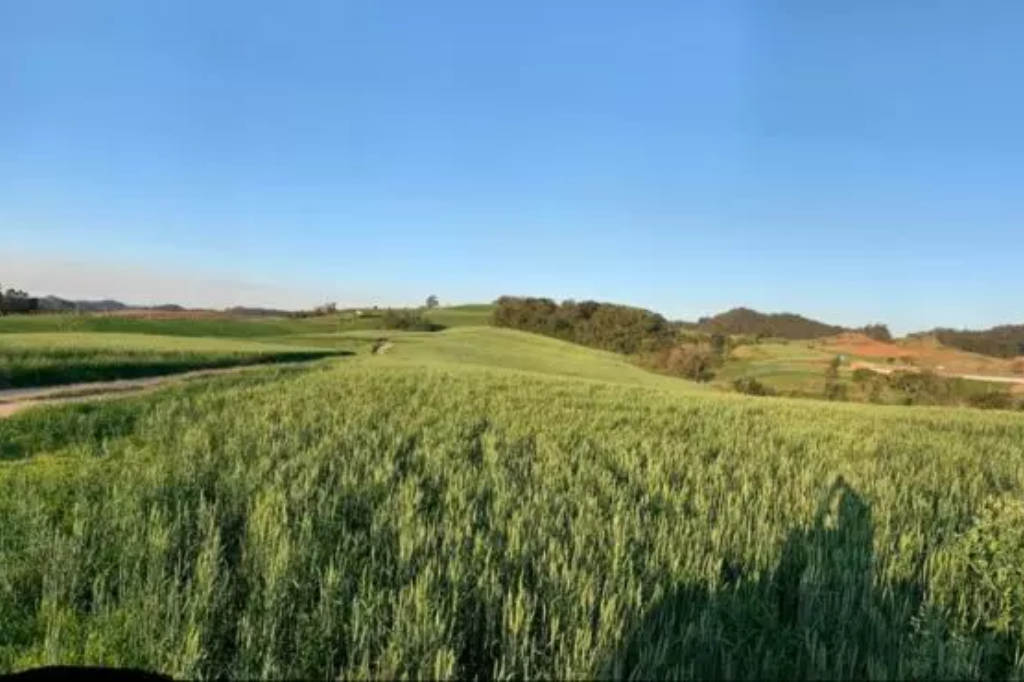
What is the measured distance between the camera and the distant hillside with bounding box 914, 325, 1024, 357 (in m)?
111

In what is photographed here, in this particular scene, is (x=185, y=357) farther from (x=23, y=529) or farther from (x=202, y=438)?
(x=23, y=529)

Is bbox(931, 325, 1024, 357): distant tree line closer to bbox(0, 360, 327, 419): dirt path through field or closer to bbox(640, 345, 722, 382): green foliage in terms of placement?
bbox(640, 345, 722, 382): green foliage

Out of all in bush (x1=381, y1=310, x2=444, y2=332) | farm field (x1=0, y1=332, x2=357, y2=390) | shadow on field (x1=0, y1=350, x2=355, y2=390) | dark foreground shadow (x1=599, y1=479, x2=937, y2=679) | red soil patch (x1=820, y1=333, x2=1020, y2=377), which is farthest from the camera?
bush (x1=381, y1=310, x2=444, y2=332)

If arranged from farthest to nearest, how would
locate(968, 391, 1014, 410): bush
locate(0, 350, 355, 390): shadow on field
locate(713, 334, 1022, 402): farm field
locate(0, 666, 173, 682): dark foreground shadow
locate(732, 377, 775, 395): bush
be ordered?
locate(732, 377, 775, 395): bush, locate(713, 334, 1022, 402): farm field, locate(968, 391, 1014, 410): bush, locate(0, 350, 355, 390): shadow on field, locate(0, 666, 173, 682): dark foreground shadow

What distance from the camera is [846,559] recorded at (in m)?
6.17

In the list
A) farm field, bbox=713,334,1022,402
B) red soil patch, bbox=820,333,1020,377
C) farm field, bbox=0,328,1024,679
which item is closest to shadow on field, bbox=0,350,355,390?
farm field, bbox=0,328,1024,679

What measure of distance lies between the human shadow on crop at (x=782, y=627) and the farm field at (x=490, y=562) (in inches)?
0.9

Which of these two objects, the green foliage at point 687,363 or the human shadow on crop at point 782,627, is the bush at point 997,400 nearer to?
the green foliage at point 687,363

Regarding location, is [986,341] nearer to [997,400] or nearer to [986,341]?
[986,341]

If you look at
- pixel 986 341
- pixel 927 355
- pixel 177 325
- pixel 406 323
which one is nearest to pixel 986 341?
pixel 986 341

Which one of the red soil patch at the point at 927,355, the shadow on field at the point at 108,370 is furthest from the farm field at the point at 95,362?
the red soil patch at the point at 927,355

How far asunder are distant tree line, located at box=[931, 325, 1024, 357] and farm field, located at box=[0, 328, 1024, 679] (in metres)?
117

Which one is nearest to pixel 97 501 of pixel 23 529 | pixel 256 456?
pixel 23 529

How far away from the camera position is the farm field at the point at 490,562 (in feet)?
14.2
